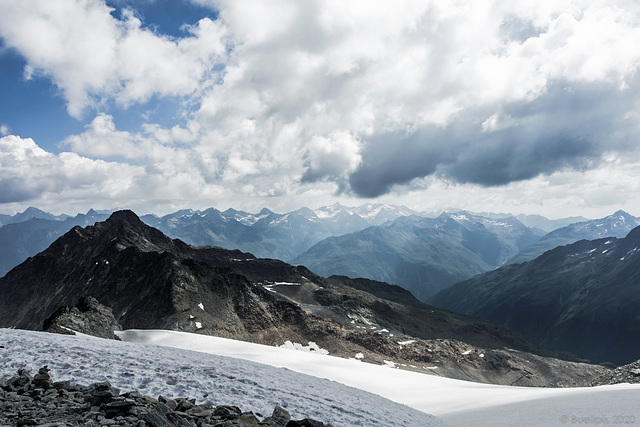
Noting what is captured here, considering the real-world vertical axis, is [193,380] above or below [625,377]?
above

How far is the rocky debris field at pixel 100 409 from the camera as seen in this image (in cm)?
954

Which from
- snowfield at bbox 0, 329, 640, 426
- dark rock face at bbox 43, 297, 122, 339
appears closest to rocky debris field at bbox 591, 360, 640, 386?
snowfield at bbox 0, 329, 640, 426

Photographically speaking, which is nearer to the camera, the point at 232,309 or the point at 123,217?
the point at 232,309

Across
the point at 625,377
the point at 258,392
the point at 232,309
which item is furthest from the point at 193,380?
the point at 232,309

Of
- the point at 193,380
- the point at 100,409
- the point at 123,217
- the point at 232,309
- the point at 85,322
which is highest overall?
the point at 123,217

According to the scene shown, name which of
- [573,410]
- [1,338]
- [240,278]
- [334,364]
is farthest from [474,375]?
[1,338]

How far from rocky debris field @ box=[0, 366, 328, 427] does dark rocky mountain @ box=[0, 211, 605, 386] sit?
40.2 metres

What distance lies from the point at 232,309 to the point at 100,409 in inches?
3422

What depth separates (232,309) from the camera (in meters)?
93.6

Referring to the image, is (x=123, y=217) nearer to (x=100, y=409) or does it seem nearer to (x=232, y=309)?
(x=232, y=309)

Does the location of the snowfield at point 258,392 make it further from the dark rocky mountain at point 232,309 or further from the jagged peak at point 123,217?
the jagged peak at point 123,217

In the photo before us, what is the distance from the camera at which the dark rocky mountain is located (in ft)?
284

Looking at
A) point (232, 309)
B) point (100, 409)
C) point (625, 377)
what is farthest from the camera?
point (232, 309)

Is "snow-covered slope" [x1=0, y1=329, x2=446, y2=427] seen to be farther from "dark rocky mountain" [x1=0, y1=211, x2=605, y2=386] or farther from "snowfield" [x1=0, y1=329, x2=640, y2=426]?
"dark rocky mountain" [x1=0, y1=211, x2=605, y2=386]
